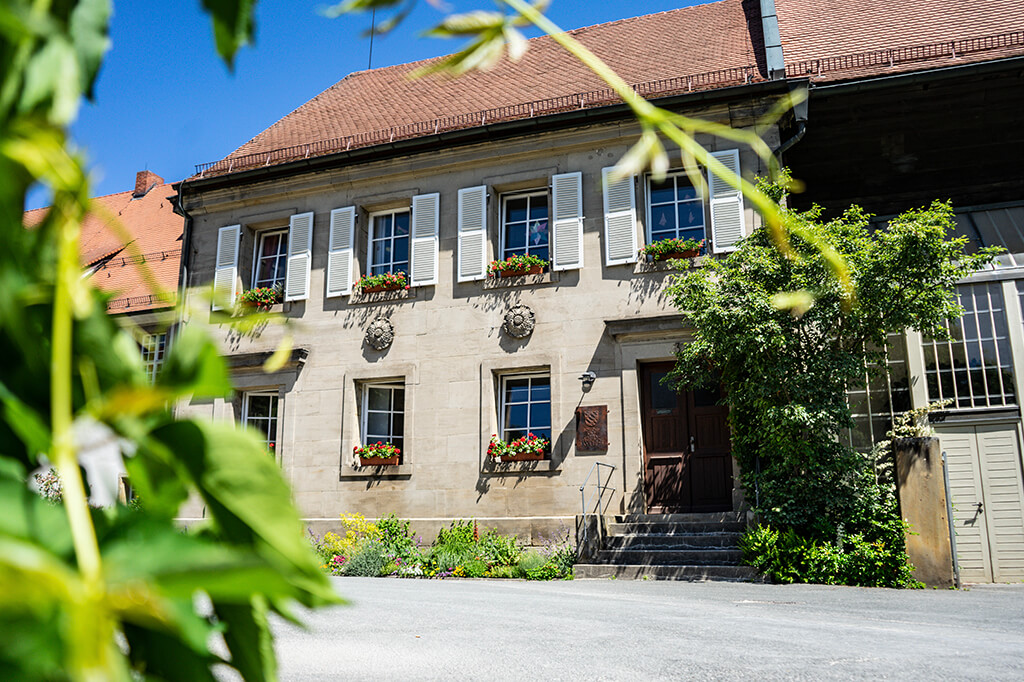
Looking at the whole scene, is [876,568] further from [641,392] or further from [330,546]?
[330,546]

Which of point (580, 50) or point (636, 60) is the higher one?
point (636, 60)

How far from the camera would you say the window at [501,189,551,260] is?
49.6 ft

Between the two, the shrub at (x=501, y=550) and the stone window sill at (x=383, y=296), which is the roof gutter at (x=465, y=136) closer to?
the stone window sill at (x=383, y=296)

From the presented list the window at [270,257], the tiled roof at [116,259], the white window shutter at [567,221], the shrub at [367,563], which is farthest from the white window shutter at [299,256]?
the tiled roof at [116,259]

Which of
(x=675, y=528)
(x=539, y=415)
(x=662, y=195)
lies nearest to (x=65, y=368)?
(x=675, y=528)

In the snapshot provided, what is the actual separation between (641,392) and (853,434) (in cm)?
328

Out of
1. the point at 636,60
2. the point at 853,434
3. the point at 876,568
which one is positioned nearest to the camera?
the point at 876,568

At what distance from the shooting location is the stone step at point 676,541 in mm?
11422

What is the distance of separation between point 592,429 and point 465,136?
5.68 metres

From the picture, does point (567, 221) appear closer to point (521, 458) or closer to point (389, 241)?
point (389, 241)

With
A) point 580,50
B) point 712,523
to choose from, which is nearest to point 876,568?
point 712,523

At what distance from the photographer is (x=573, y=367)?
1380 cm

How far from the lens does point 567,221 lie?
47.1 ft

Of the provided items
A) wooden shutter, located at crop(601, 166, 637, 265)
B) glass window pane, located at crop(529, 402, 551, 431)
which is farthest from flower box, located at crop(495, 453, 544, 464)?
wooden shutter, located at crop(601, 166, 637, 265)
